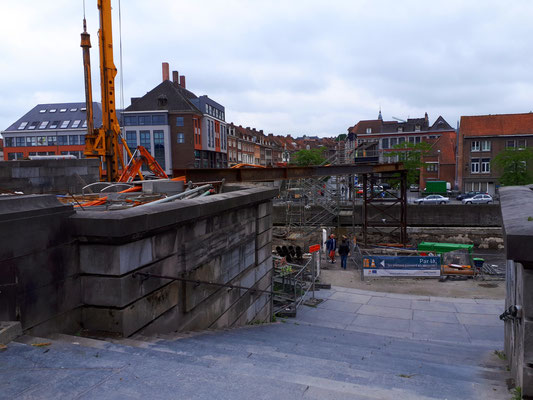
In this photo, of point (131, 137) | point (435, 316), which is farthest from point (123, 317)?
point (131, 137)

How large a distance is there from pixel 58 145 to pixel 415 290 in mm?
60250

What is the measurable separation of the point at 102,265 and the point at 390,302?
468 inches

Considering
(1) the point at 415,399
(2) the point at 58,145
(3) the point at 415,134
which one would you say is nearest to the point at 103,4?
(1) the point at 415,399

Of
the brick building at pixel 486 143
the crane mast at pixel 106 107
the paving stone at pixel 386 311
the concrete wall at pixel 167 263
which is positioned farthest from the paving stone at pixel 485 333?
the brick building at pixel 486 143

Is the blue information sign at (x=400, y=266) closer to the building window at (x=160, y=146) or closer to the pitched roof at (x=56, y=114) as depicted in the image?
the building window at (x=160, y=146)

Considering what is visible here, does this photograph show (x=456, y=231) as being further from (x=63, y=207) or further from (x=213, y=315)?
(x=63, y=207)

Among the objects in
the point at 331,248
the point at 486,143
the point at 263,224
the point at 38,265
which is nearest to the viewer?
the point at 38,265

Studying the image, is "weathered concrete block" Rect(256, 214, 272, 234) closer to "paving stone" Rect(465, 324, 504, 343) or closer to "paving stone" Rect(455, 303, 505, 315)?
"paving stone" Rect(465, 324, 504, 343)

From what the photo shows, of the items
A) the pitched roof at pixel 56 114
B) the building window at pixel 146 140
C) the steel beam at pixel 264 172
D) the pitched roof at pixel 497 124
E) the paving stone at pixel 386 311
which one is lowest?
the paving stone at pixel 386 311

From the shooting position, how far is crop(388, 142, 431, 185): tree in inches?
2336

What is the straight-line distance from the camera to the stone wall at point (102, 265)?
15.7 feet

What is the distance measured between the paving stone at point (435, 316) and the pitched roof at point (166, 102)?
48.6 meters

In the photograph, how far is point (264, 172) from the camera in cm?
1745

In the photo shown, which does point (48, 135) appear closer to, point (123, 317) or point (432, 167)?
point (432, 167)
